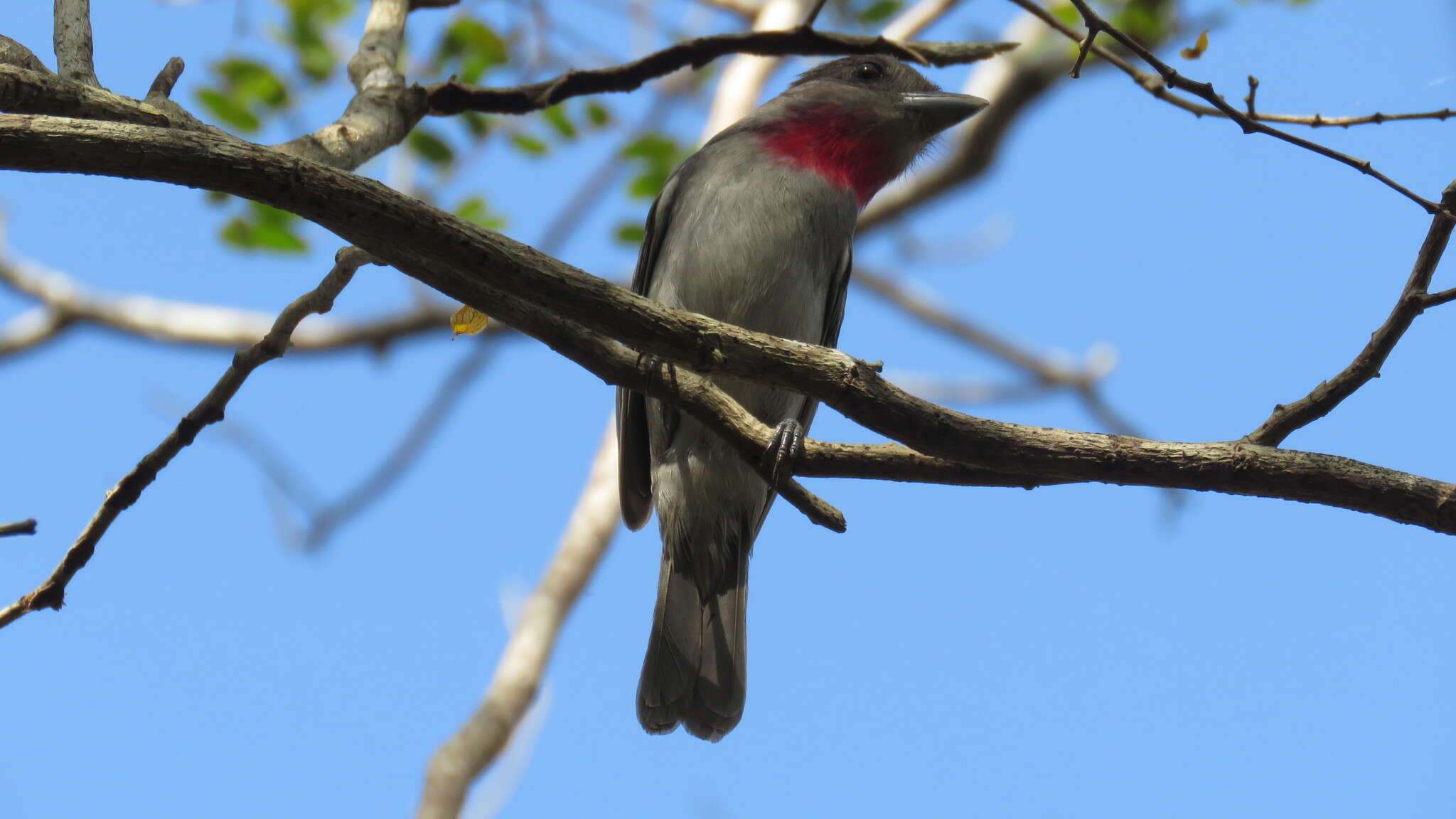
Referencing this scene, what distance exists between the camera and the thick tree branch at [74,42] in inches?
129

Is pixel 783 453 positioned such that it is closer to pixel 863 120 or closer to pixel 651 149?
pixel 863 120

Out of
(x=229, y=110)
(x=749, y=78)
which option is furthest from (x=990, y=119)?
(x=229, y=110)

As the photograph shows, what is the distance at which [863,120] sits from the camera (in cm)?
607

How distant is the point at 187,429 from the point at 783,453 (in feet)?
5.57

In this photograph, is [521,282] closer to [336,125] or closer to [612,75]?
[336,125]

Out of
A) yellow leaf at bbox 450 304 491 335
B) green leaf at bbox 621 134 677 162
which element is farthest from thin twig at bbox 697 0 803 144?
yellow leaf at bbox 450 304 491 335

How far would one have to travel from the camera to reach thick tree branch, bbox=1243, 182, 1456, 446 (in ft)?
10.0

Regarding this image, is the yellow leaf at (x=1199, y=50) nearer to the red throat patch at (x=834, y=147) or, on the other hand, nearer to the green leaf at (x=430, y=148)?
the red throat patch at (x=834, y=147)

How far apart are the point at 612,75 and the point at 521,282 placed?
2317 mm

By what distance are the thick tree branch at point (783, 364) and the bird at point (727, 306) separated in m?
1.91

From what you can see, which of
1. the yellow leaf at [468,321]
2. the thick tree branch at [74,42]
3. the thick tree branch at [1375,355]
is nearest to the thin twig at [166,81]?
the thick tree branch at [74,42]

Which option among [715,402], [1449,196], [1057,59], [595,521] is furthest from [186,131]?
[1057,59]

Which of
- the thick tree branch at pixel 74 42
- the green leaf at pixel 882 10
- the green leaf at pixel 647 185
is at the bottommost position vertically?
the thick tree branch at pixel 74 42

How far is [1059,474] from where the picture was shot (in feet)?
10.4
